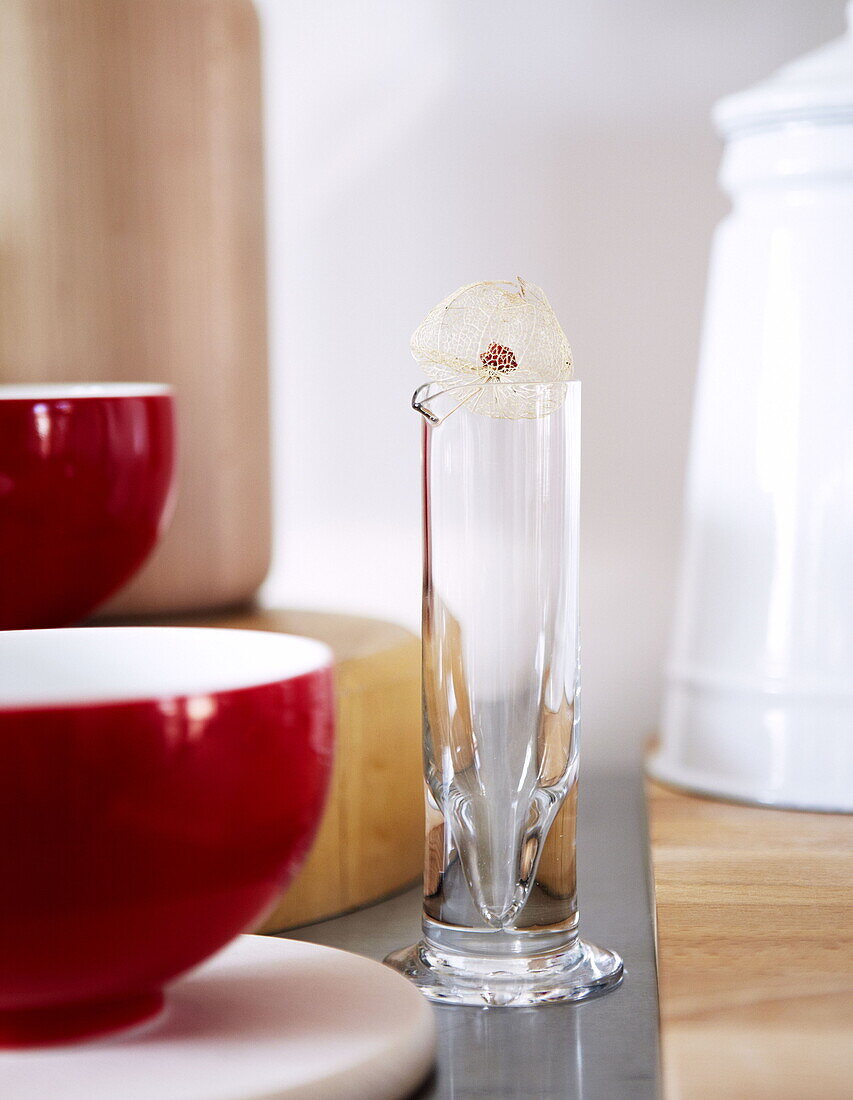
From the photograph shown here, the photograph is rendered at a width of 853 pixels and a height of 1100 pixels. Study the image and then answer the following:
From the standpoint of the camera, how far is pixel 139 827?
0.28 metres

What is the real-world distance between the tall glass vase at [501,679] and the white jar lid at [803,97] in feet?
0.69

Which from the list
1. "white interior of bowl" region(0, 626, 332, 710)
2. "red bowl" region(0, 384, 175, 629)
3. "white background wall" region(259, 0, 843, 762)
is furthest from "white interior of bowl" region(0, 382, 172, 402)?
"white background wall" region(259, 0, 843, 762)

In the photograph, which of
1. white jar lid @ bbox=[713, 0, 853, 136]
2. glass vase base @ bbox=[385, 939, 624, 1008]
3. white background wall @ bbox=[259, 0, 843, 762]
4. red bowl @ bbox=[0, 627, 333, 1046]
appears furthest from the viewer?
white background wall @ bbox=[259, 0, 843, 762]

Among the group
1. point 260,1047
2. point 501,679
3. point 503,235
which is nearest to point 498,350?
point 501,679

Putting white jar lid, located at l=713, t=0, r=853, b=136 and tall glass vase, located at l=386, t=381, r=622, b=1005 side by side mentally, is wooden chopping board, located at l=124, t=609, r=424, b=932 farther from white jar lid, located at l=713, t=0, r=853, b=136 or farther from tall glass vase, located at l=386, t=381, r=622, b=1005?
white jar lid, located at l=713, t=0, r=853, b=136

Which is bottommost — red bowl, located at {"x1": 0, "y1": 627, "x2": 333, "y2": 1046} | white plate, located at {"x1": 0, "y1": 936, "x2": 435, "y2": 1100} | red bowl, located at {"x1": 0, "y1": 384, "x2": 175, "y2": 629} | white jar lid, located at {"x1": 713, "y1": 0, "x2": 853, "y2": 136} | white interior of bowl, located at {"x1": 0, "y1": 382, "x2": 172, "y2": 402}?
white plate, located at {"x1": 0, "y1": 936, "x2": 435, "y2": 1100}

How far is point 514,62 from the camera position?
2.26 feet

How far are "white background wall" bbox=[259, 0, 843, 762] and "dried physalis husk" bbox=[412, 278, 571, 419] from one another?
29 cm

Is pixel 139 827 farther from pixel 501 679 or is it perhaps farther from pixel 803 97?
pixel 803 97

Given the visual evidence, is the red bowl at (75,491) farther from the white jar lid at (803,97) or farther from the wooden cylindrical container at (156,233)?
the white jar lid at (803,97)

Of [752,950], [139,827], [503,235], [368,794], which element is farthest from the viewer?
[503,235]

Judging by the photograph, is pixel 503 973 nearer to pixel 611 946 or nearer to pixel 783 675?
pixel 611 946

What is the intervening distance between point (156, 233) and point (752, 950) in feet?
1.19

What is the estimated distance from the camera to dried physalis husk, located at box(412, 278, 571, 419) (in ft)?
1.26
